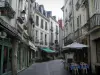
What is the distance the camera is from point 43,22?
3322 centimetres

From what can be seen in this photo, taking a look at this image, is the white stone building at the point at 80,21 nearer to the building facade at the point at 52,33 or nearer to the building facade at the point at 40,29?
the building facade at the point at 40,29

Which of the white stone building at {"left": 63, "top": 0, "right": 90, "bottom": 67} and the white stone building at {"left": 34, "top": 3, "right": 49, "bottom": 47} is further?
the white stone building at {"left": 34, "top": 3, "right": 49, "bottom": 47}

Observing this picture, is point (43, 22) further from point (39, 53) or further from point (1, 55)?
point (1, 55)

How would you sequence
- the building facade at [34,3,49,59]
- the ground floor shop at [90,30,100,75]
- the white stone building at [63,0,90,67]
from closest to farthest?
the ground floor shop at [90,30,100,75] < the white stone building at [63,0,90,67] < the building facade at [34,3,49,59]

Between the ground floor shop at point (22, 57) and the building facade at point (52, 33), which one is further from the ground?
the building facade at point (52, 33)

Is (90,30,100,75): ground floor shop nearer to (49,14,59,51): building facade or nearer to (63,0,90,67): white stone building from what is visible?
(63,0,90,67): white stone building

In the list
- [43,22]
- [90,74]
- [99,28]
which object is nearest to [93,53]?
[90,74]

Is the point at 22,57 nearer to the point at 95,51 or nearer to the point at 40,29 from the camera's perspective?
the point at 95,51

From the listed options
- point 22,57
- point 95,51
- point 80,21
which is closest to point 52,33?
point 80,21

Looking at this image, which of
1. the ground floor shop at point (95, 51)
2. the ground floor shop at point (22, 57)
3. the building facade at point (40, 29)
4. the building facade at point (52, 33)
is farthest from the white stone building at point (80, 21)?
the building facade at point (52, 33)

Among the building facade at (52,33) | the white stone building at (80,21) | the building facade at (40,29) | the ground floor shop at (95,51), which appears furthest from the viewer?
the building facade at (52,33)

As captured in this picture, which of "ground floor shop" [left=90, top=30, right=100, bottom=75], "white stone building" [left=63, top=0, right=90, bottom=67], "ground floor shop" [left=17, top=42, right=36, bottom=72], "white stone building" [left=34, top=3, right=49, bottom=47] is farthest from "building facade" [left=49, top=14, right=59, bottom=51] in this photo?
"ground floor shop" [left=90, top=30, right=100, bottom=75]

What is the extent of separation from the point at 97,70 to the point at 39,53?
20412 millimetres

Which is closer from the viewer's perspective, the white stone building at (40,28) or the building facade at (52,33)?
the white stone building at (40,28)
